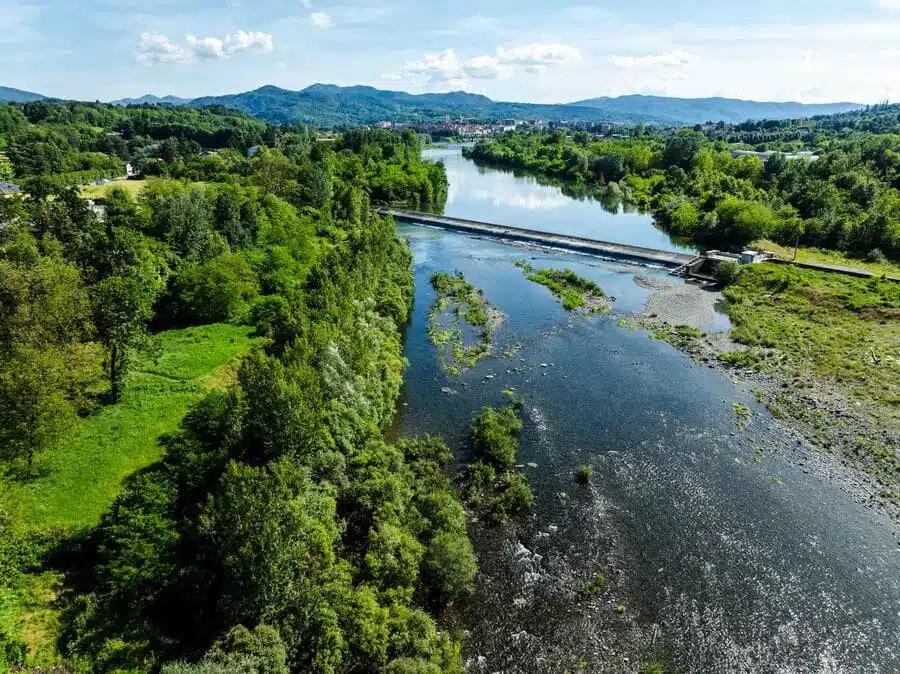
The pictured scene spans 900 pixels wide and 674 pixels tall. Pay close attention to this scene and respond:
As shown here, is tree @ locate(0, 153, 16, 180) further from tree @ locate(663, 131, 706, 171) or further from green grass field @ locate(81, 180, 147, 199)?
tree @ locate(663, 131, 706, 171)

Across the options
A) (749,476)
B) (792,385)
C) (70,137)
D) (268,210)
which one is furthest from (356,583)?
(70,137)

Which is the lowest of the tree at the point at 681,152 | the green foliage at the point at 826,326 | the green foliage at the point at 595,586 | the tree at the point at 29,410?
the green foliage at the point at 595,586

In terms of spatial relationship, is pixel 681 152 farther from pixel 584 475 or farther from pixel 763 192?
pixel 584 475

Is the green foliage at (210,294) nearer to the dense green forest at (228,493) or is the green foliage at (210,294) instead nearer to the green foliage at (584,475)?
the dense green forest at (228,493)

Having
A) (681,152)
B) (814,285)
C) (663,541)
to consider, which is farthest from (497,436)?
(681,152)

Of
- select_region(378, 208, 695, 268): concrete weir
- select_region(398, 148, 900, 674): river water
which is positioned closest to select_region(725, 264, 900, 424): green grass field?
select_region(398, 148, 900, 674): river water

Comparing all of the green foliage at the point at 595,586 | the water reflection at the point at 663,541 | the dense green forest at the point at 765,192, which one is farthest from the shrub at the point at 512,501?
the dense green forest at the point at 765,192
